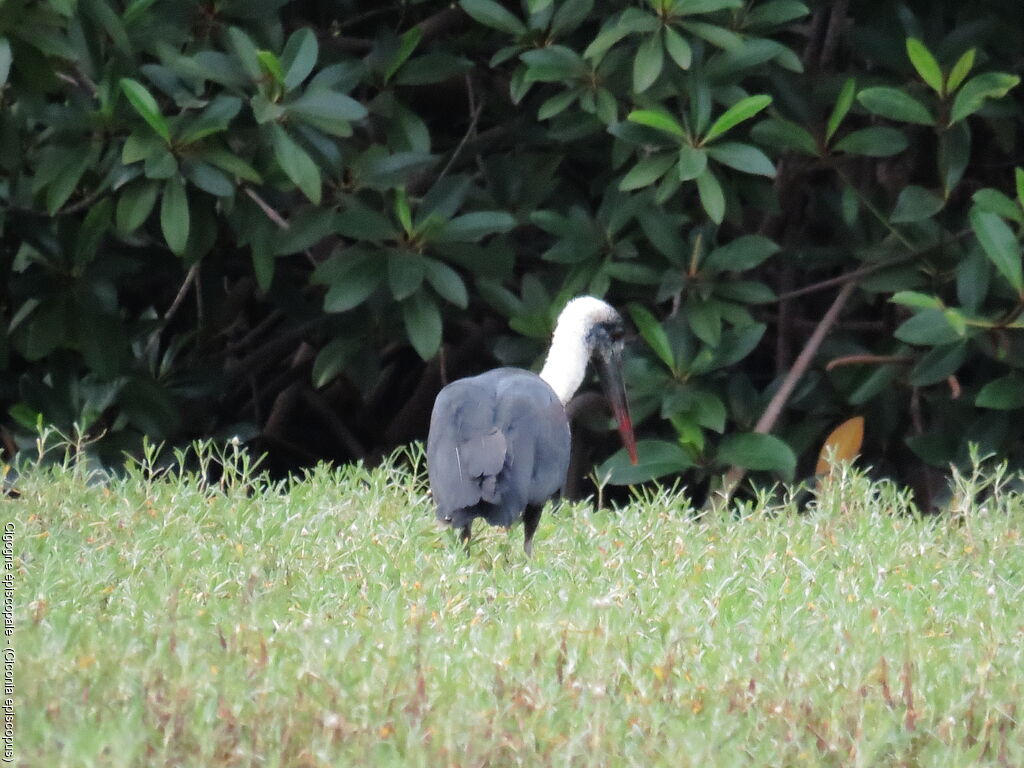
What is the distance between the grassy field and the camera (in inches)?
122

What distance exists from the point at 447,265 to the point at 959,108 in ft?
6.21

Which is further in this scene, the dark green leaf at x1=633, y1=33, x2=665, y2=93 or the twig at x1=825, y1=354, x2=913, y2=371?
the twig at x1=825, y1=354, x2=913, y2=371

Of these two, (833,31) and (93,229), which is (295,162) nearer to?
(93,229)

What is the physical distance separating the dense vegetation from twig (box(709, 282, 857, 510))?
0.07 feet

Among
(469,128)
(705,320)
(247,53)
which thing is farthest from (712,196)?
(247,53)

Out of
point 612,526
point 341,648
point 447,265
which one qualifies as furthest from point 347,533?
point 341,648

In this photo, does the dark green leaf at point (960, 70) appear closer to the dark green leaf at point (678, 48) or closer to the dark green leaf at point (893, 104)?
the dark green leaf at point (893, 104)

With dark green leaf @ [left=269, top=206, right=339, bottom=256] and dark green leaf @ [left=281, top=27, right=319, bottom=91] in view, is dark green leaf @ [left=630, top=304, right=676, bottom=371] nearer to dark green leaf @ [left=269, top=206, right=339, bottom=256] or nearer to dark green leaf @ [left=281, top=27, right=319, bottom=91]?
dark green leaf @ [left=269, top=206, right=339, bottom=256]

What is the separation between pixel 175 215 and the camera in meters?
5.52

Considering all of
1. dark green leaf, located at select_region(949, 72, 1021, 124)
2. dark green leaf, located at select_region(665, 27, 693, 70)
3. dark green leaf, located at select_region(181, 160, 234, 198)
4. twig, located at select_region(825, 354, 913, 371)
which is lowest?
twig, located at select_region(825, 354, 913, 371)

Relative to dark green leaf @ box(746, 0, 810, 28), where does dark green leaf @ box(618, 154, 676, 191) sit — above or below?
below

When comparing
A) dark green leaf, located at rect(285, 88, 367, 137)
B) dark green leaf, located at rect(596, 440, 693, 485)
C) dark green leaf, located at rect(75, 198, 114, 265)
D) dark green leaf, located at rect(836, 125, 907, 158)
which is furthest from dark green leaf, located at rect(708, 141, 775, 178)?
dark green leaf, located at rect(75, 198, 114, 265)

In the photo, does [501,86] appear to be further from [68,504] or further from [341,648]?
[341,648]

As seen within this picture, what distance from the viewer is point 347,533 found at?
502 centimetres
